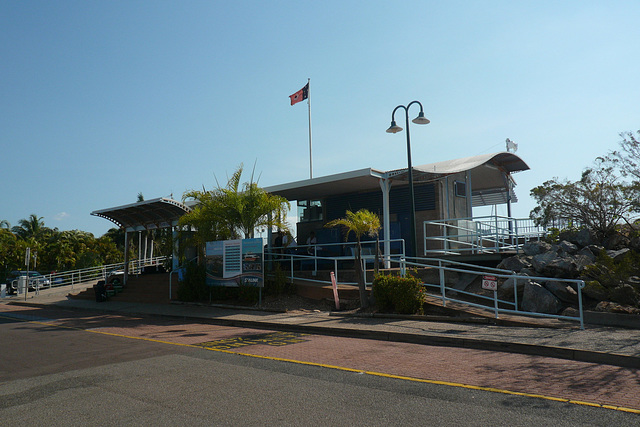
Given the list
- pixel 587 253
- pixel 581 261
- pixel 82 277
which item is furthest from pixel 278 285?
pixel 82 277

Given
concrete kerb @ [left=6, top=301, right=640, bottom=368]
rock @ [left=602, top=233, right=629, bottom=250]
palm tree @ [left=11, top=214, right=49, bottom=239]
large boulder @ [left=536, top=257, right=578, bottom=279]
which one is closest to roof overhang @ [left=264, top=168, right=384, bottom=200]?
concrete kerb @ [left=6, top=301, right=640, bottom=368]

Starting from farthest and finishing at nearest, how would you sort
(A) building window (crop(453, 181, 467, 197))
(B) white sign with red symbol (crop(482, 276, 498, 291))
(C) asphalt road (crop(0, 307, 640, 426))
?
(A) building window (crop(453, 181, 467, 197)), (B) white sign with red symbol (crop(482, 276, 498, 291)), (C) asphalt road (crop(0, 307, 640, 426))

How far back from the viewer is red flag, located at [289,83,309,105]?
106ft

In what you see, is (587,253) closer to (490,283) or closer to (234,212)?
(490,283)

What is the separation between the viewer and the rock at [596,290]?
38.7ft

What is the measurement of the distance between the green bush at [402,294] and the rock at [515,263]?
3.74 meters

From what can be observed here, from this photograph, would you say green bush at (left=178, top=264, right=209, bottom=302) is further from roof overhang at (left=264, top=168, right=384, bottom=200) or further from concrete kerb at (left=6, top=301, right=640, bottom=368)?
roof overhang at (left=264, top=168, right=384, bottom=200)

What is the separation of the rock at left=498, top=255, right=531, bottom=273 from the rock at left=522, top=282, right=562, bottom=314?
5.86ft

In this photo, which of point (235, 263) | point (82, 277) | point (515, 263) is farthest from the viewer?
point (82, 277)

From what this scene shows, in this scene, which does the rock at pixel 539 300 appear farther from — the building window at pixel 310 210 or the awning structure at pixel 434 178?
the building window at pixel 310 210

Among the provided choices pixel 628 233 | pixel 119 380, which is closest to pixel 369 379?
pixel 119 380

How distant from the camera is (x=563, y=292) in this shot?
13.6 metres

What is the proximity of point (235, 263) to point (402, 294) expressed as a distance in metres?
6.27

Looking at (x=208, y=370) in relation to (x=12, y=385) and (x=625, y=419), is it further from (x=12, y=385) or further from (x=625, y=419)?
(x=625, y=419)
